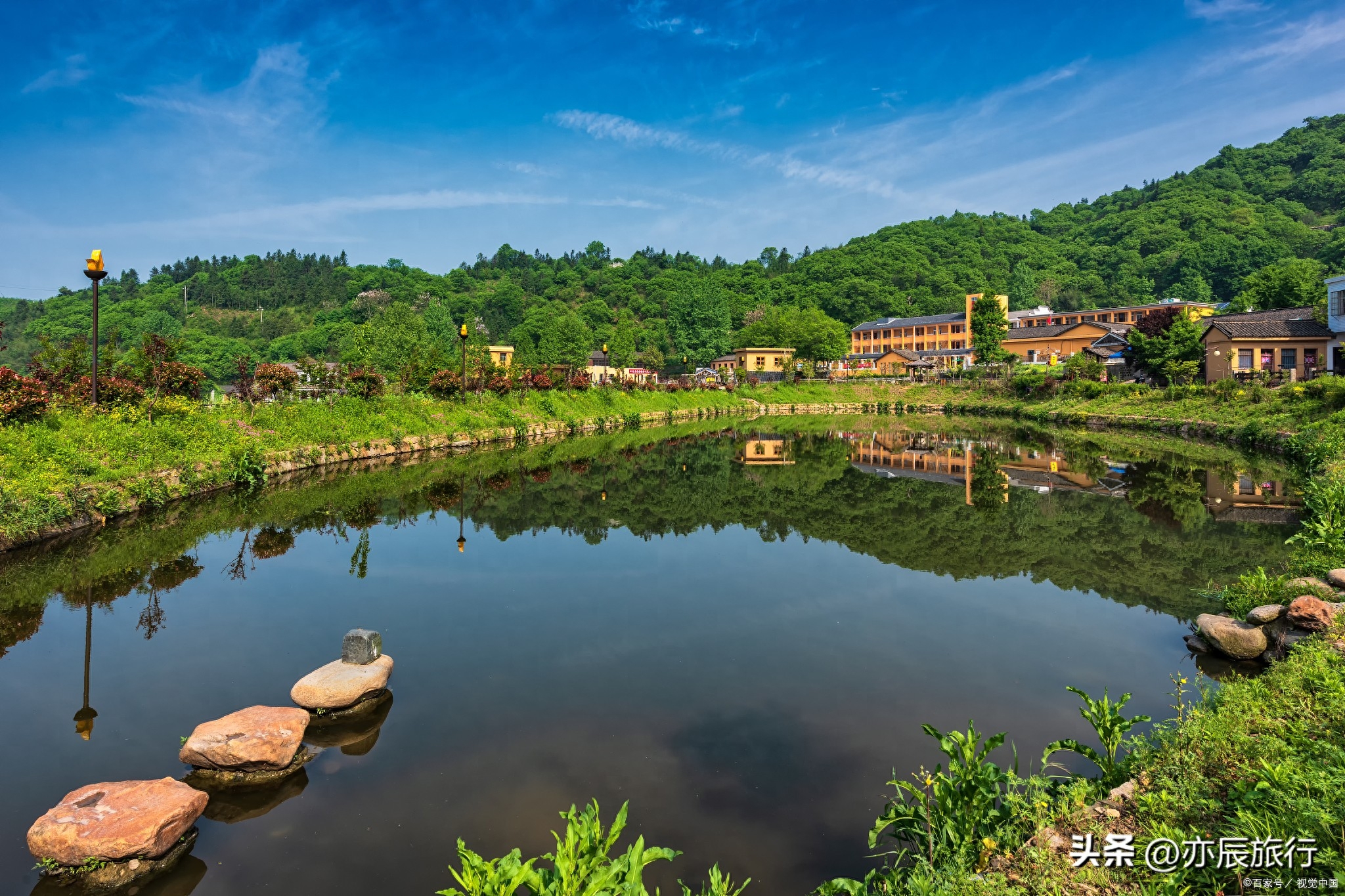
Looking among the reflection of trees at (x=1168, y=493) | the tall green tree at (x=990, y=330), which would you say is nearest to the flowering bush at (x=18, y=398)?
the reflection of trees at (x=1168, y=493)

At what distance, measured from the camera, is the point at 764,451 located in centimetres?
2884

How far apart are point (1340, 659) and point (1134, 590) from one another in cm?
452

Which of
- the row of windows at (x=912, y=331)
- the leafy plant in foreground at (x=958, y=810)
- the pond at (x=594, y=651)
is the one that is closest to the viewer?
the leafy plant in foreground at (x=958, y=810)

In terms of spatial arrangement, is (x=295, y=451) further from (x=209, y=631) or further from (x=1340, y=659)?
(x=1340, y=659)

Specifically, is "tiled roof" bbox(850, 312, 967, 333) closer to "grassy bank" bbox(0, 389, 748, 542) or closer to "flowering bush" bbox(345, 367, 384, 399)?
"grassy bank" bbox(0, 389, 748, 542)

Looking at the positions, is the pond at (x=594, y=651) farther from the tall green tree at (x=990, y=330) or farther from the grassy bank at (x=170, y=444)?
the tall green tree at (x=990, y=330)

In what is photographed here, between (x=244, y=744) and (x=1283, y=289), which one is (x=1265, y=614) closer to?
(x=244, y=744)

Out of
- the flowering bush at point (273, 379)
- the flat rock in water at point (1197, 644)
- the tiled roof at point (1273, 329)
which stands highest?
the tiled roof at point (1273, 329)

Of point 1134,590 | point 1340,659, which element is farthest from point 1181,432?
point 1340,659

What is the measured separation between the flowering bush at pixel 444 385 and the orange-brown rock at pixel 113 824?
2639 cm

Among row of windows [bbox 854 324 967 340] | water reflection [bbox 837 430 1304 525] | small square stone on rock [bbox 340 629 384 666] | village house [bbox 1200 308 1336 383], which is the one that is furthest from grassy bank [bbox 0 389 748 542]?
row of windows [bbox 854 324 967 340]

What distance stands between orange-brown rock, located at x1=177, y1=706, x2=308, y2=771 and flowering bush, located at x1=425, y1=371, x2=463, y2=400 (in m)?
25.6

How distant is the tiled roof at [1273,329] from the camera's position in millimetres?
33406

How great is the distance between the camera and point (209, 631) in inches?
320
